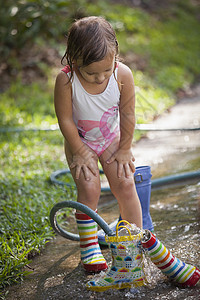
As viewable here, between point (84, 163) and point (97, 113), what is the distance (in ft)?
0.93

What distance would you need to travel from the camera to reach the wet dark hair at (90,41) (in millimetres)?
1960

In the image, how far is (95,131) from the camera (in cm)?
233

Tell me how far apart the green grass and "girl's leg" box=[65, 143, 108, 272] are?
1.15 feet

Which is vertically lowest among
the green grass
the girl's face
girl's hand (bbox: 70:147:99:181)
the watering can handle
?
the green grass

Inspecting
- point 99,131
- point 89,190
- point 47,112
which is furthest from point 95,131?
point 47,112

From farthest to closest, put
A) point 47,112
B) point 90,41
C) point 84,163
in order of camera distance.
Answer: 1. point 47,112
2. point 84,163
3. point 90,41

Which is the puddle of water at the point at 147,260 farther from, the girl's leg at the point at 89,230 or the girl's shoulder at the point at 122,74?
the girl's shoulder at the point at 122,74

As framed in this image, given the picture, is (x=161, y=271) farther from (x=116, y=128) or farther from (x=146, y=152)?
(x=146, y=152)

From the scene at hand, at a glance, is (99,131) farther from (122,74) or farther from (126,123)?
(122,74)

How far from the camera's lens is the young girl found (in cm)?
217

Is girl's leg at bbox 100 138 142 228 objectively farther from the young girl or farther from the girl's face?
the girl's face

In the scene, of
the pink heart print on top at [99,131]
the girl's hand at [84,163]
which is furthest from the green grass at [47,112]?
the pink heart print on top at [99,131]

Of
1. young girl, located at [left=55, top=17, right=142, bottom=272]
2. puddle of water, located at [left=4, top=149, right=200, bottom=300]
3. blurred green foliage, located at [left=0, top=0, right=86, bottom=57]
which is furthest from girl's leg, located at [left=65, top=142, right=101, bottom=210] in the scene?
blurred green foliage, located at [left=0, top=0, right=86, bottom=57]

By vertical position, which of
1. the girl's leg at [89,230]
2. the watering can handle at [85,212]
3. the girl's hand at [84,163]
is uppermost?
the girl's hand at [84,163]
